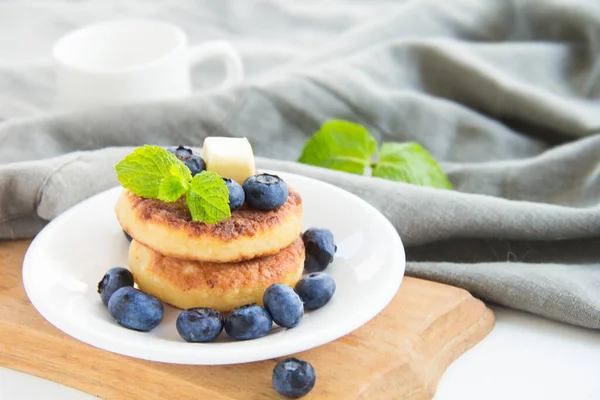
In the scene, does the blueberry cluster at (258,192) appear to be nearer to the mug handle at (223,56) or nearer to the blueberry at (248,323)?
the blueberry at (248,323)

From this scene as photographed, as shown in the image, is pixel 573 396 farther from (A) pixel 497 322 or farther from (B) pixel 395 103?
(B) pixel 395 103

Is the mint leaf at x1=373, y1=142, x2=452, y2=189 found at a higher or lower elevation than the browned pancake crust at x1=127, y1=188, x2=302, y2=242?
lower

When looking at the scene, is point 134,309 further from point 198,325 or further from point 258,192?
point 258,192

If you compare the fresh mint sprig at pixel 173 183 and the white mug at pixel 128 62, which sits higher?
the fresh mint sprig at pixel 173 183

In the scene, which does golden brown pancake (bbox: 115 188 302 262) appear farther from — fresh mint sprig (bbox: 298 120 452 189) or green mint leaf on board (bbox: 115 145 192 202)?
fresh mint sprig (bbox: 298 120 452 189)

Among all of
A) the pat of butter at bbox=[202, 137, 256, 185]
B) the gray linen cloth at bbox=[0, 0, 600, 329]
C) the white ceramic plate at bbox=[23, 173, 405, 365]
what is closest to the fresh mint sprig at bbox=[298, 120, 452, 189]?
the gray linen cloth at bbox=[0, 0, 600, 329]

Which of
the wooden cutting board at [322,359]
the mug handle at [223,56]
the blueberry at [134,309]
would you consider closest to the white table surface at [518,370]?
the wooden cutting board at [322,359]
